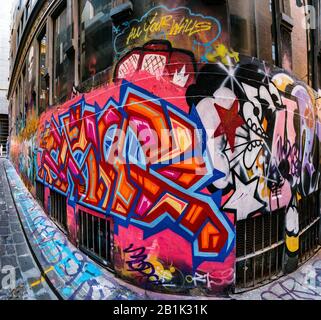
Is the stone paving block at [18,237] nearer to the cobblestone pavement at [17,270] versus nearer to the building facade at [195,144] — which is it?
the cobblestone pavement at [17,270]

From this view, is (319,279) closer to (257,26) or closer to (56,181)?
(257,26)

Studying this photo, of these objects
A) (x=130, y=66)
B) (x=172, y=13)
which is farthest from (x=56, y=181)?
(x=172, y=13)

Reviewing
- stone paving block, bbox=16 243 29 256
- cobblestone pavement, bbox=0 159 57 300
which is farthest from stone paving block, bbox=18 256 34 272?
stone paving block, bbox=16 243 29 256

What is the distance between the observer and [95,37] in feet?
18.8

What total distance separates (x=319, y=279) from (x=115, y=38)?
23.5ft

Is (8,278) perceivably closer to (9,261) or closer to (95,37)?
(9,261)

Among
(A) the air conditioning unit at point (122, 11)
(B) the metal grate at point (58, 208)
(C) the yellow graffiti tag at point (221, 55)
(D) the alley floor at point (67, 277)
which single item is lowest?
(D) the alley floor at point (67, 277)

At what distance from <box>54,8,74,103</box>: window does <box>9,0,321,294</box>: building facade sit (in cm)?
164

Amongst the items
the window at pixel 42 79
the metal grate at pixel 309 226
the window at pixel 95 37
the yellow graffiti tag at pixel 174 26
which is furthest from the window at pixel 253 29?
the window at pixel 42 79

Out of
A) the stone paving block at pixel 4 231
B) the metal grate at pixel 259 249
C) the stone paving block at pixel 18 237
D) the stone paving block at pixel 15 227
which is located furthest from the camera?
the stone paving block at pixel 15 227

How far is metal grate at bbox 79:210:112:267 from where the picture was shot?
492 centimetres

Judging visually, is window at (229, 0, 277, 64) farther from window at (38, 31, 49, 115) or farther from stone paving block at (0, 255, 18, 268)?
window at (38, 31, 49, 115)

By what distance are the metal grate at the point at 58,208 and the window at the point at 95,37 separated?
13.4 ft

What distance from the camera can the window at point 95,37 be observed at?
5.22m
